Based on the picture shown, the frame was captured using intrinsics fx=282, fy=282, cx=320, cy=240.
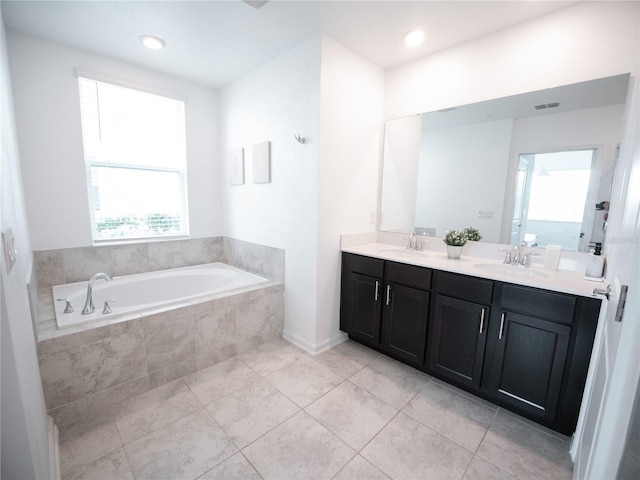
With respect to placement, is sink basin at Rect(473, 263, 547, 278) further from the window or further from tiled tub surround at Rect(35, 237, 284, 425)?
the window

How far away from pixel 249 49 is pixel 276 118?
0.57m

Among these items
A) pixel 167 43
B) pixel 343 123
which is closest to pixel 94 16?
pixel 167 43

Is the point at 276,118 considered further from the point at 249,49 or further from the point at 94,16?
the point at 94,16

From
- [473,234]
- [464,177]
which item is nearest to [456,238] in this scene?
[473,234]

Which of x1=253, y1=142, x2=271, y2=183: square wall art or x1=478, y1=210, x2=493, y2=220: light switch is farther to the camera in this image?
x1=253, y1=142, x2=271, y2=183: square wall art

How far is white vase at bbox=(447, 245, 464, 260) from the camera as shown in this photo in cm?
223

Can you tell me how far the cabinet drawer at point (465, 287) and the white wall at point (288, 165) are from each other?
99 cm

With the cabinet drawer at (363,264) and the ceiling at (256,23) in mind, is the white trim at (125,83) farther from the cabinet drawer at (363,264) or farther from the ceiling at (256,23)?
the cabinet drawer at (363,264)

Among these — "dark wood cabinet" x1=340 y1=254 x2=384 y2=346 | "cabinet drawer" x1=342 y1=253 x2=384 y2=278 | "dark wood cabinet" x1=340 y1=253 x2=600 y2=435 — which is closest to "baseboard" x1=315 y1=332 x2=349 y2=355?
"dark wood cabinet" x1=340 y1=254 x2=384 y2=346

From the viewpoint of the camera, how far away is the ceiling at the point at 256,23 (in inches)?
71.6

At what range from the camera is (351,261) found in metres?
2.51

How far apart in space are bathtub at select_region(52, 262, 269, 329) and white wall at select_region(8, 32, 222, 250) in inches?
18.9

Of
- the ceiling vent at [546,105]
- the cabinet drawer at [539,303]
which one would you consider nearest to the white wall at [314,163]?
the ceiling vent at [546,105]

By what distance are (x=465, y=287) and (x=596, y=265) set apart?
0.72 metres
